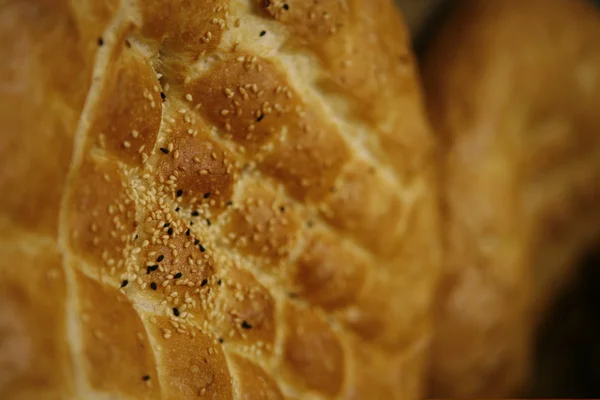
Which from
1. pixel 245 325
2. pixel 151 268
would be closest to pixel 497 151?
pixel 245 325

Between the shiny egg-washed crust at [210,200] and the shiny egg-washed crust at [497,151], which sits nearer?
the shiny egg-washed crust at [210,200]

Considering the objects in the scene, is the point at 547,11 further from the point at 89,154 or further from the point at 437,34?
the point at 89,154

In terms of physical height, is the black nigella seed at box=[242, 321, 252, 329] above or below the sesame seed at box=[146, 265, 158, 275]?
below

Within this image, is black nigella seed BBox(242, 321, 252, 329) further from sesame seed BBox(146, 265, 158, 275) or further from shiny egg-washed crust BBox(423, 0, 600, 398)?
shiny egg-washed crust BBox(423, 0, 600, 398)

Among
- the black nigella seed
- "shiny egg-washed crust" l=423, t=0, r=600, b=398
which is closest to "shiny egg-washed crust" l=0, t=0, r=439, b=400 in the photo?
the black nigella seed

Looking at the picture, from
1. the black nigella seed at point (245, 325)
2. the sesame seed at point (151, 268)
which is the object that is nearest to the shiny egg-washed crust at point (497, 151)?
the black nigella seed at point (245, 325)

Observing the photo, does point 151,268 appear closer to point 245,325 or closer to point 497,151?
point 245,325

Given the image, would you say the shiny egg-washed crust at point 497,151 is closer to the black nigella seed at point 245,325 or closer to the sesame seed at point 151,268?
the black nigella seed at point 245,325
